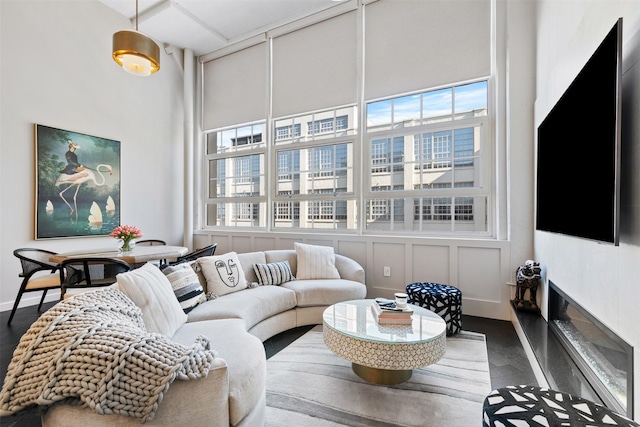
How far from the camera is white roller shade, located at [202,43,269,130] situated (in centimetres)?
486

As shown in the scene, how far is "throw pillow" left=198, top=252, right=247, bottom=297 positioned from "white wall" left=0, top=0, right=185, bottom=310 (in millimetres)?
2464

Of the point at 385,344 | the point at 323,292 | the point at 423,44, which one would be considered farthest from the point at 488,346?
the point at 423,44

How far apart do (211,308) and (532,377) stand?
227 cm

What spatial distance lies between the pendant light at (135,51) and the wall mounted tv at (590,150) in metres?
3.13

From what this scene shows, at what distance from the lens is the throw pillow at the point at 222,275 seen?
2.72 metres

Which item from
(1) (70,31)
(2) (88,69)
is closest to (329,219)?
(2) (88,69)

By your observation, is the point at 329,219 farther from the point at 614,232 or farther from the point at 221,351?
the point at 614,232

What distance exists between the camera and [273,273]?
10.5 ft

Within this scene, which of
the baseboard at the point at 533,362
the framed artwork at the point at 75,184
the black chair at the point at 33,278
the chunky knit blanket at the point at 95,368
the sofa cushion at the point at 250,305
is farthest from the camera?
the framed artwork at the point at 75,184

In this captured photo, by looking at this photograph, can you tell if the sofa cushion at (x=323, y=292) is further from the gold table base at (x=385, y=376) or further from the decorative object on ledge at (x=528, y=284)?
the decorative object on ledge at (x=528, y=284)

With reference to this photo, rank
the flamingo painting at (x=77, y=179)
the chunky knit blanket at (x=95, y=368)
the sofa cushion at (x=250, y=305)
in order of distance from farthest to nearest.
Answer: the flamingo painting at (x=77, y=179), the sofa cushion at (x=250, y=305), the chunky knit blanket at (x=95, y=368)

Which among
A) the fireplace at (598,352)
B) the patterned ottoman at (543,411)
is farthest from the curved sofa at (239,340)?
the fireplace at (598,352)

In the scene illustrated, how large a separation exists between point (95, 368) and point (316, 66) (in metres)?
4.33

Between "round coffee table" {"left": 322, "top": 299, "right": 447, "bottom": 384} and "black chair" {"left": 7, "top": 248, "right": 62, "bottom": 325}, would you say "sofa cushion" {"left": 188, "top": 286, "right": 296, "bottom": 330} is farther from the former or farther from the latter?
"black chair" {"left": 7, "top": 248, "right": 62, "bottom": 325}
